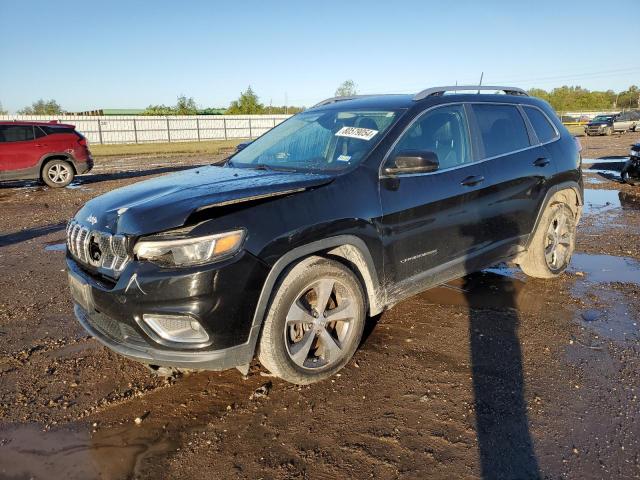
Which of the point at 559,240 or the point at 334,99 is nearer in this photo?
the point at 334,99

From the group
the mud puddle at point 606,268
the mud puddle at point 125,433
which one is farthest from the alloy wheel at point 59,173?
the mud puddle at point 606,268

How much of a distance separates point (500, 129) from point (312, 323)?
8.71ft

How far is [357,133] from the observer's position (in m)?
3.83

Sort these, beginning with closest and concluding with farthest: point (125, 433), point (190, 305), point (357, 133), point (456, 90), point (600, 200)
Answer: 1. point (190, 305)
2. point (125, 433)
3. point (357, 133)
4. point (456, 90)
5. point (600, 200)

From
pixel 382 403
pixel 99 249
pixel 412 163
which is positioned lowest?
pixel 382 403

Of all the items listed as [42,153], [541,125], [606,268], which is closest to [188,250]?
[541,125]

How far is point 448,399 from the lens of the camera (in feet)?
10.1

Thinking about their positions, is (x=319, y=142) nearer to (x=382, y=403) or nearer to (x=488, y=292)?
(x=382, y=403)

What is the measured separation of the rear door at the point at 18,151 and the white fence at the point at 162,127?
2331 cm

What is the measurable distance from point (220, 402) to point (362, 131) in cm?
218

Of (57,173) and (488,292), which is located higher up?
(57,173)

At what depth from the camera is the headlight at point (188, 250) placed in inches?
106

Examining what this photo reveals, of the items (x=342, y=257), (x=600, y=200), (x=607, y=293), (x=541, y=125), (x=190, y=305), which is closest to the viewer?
(x=190, y=305)

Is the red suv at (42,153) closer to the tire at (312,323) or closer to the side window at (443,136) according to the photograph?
the side window at (443,136)
